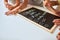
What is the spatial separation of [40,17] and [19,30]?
0.12m

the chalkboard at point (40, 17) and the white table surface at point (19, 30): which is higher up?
the chalkboard at point (40, 17)

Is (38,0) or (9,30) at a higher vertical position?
(38,0)

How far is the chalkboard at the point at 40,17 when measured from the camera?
0.56 meters

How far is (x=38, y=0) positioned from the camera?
0.74m

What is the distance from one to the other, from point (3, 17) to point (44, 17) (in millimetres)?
251

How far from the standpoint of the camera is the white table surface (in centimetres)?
55

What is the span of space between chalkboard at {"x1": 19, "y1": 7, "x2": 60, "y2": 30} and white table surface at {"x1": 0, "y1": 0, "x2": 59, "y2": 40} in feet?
0.09

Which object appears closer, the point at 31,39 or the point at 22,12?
the point at 31,39

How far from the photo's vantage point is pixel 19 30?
61 cm

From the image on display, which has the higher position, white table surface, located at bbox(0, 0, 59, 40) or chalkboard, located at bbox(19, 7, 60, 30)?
chalkboard, located at bbox(19, 7, 60, 30)

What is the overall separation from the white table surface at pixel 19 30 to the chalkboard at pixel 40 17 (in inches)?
1.1

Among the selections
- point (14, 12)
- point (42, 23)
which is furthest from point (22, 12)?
point (42, 23)

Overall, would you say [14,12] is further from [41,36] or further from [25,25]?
[41,36]

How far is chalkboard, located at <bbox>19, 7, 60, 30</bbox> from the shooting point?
56cm
